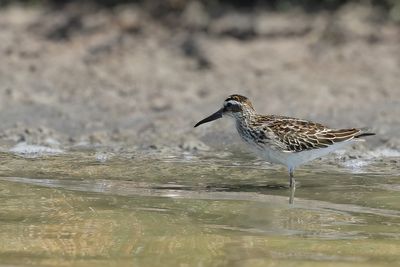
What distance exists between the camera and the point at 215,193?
10.4m

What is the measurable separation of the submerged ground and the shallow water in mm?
19

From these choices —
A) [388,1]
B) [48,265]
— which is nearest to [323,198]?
[48,265]

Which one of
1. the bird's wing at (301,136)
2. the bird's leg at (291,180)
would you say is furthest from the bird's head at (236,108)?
the bird's leg at (291,180)

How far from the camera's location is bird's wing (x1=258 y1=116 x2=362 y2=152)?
11023mm

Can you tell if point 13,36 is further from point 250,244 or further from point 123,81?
point 250,244

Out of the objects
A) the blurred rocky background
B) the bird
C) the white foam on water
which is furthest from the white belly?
the white foam on water

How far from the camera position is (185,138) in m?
13.2

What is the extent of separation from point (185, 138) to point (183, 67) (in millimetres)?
2680

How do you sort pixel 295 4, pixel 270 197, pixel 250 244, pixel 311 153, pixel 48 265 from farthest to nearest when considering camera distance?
pixel 295 4
pixel 311 153
pixel 270 197
pixel 250 244
pixel 48 265

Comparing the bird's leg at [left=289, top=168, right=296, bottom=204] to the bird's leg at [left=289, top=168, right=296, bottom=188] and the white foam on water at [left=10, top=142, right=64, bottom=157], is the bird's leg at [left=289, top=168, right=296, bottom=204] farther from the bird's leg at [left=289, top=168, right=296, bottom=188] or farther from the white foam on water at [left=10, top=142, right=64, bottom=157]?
the white foam on water at [left=10, top=142, right=64, bottom=157]

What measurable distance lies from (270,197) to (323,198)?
0.49 m

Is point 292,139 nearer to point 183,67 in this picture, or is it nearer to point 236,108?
point 236,108

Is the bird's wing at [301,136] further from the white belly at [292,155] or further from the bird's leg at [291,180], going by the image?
the bird's leg at [291,180]

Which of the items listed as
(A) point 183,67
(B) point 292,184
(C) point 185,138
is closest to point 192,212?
(B) point 292,184
